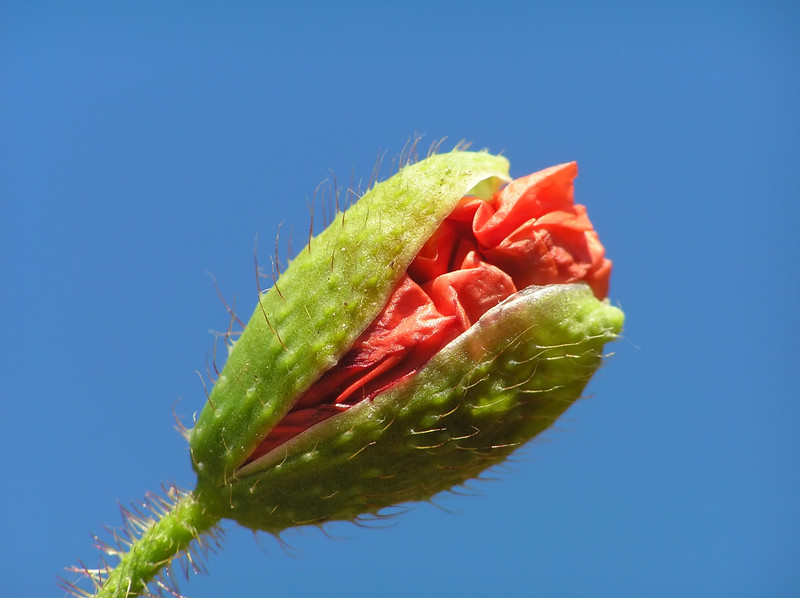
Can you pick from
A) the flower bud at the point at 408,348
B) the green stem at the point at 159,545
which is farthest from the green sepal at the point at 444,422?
the green stem at the point at 159,545

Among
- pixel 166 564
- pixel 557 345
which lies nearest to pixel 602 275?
pixel 557 345

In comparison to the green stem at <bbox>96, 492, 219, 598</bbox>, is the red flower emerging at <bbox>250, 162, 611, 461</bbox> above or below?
above

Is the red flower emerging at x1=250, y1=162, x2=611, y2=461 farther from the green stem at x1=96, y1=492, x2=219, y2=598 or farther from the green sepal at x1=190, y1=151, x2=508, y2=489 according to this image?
the green stem at x1=96, y1=492, x2=219, y2=598

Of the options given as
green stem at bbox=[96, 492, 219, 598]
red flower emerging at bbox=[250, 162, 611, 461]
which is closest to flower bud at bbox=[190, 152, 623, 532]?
red flower emerging at bbox=[250, 162, 611, 461]

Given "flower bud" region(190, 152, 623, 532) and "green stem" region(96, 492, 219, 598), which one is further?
"green stem" region(96, 492, 219, 598)

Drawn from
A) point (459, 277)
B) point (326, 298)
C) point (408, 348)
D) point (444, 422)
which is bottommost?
point (444, 422)

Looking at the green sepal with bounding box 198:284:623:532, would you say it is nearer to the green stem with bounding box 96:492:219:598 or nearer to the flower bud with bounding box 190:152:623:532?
the flower bud with bounding box 190:152:623:532

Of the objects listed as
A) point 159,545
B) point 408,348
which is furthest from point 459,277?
point 159,545

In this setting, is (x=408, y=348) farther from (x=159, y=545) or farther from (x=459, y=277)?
(x=159, y=545)
